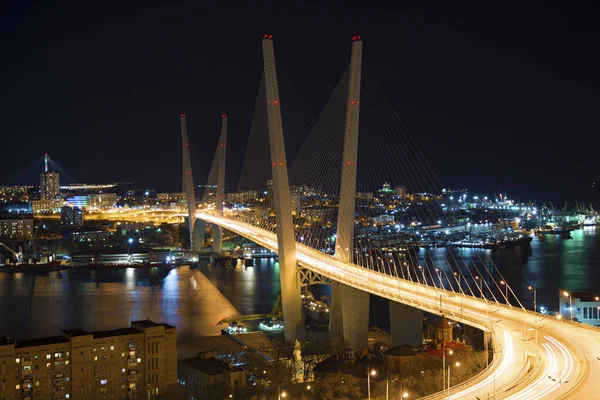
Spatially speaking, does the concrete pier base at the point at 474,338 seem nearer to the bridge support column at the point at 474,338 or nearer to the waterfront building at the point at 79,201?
the bridge support column at the point at 474,338

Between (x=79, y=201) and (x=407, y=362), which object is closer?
(x=407, y=362)

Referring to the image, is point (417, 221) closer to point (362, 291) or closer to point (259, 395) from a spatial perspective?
point (362, 291)

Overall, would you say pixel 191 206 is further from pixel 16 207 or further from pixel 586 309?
pixel 16 207

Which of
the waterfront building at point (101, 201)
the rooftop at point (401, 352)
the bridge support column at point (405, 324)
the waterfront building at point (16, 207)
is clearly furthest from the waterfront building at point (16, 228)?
the rooftop at point (401, 352)

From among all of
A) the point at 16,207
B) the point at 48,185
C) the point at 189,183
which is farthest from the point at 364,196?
the point at 48,185

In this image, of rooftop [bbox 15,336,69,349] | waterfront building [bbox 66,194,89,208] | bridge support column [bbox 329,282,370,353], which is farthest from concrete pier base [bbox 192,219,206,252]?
waterfront building [bbox 66,194,89,208]
